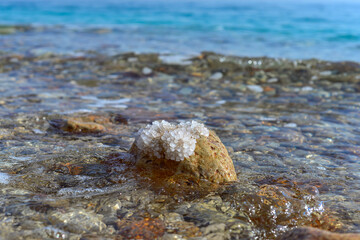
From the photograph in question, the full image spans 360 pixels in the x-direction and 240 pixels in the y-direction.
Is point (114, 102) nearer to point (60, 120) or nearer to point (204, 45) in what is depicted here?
point (60, 120)

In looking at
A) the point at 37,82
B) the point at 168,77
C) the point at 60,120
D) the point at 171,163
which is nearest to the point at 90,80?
the point at 37,82

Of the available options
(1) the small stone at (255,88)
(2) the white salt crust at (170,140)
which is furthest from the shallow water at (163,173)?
(2) the white salt crust at (170,140)

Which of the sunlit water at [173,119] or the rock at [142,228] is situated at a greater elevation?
the sunlit water at [173,119]

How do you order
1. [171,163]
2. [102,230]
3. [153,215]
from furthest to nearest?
[171,163] < [153,215] < [102,230]

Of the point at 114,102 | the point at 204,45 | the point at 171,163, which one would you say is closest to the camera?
the point at 171,163

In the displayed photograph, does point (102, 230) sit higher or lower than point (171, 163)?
lower

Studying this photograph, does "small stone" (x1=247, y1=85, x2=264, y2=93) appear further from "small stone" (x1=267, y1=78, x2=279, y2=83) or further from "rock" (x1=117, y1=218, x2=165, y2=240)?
"rock" (x1=117, y1=218, x2=165, y2=240)

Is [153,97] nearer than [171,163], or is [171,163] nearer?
[171,163]

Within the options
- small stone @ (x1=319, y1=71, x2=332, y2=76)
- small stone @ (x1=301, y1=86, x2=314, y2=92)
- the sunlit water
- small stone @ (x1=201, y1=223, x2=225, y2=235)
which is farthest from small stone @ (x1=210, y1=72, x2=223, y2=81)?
small stone @ (x1=201, y1=223, x2=225, y2=235)

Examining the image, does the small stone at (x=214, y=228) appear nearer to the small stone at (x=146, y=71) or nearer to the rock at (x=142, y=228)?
the rock at (x=142, y=228)
